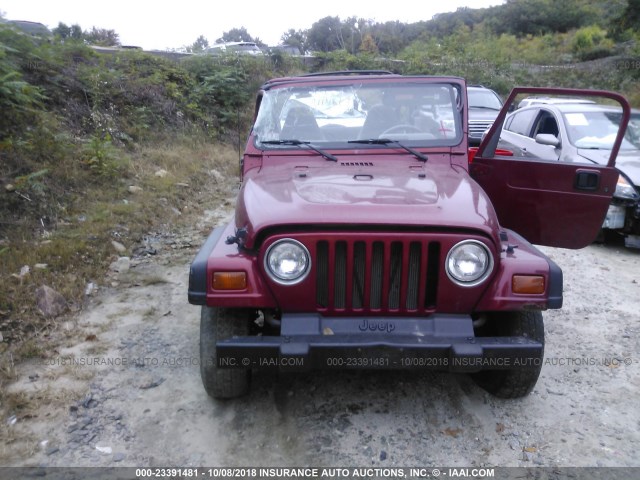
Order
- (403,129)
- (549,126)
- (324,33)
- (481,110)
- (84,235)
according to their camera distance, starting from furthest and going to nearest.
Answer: (324,33), (481,110), (549,126), (84,235), (403,129)

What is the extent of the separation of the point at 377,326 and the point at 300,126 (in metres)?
1.87

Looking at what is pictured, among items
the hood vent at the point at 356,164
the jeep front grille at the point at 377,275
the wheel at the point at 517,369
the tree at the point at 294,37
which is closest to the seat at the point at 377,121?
the hood vent at the point at 356,164

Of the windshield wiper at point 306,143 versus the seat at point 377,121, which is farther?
the seat at point 377,121

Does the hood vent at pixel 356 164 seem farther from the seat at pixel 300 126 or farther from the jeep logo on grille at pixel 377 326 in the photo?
the jeep logo on grille at pixel 377 326

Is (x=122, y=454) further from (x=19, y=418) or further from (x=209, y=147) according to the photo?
(x=209, y=147)

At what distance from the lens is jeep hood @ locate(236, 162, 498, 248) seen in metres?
2.79

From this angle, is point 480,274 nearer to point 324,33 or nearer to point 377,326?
point 377,326

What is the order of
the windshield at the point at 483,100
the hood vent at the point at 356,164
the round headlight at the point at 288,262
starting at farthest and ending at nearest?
the windshield at the point at 483,100, the hood vent at the point at 356,164, the round headlight at the point at 288,262

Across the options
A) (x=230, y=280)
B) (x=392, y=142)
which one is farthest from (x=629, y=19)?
(x=230, y=280)

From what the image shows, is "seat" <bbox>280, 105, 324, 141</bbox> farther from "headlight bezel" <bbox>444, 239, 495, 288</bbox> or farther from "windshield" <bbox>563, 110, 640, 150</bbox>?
"windshield" <bbox>563, 110, 640, 150</bbox>

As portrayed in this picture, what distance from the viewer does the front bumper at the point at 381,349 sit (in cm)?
270

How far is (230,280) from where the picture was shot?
2.82 meters

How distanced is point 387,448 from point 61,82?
8.78m

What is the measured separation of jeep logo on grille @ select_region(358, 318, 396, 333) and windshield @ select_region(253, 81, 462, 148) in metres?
1.52
